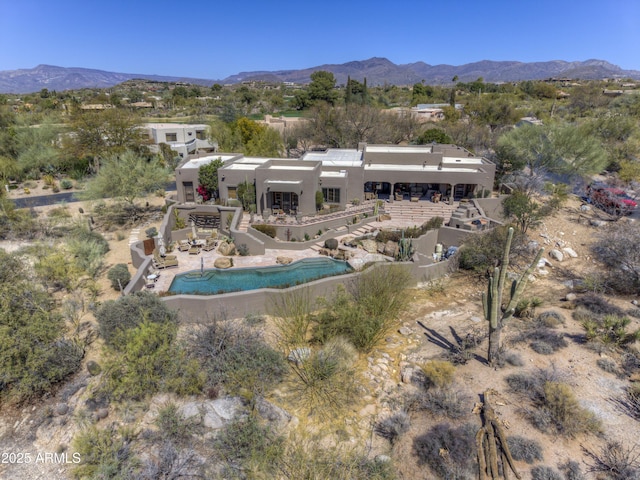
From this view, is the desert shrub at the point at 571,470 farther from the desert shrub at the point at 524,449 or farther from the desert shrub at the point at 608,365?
the desert shrub at the point at 608,365

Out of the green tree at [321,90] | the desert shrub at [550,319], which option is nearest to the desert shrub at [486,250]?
the desert shrub at [550,319]

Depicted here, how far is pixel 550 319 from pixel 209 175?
24833mm

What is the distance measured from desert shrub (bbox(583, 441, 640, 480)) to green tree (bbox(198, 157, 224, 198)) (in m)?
27.5

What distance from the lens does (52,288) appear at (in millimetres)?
18641

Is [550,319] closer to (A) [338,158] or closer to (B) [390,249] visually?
(B) [390,249]

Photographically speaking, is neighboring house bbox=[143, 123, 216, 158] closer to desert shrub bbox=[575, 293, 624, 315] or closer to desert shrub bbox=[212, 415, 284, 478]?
desert shrub bbox=[575, 293, 624, 315]

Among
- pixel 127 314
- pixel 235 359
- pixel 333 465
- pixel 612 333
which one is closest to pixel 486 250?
pixel 612 333

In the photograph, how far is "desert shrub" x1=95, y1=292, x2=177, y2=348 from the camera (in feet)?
44.0

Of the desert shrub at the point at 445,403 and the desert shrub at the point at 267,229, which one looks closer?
the desert shrub at the point at 445,403

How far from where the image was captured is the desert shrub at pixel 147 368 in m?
11.4

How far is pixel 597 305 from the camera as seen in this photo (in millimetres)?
16438

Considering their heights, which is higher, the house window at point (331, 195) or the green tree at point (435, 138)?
the green tree at point (435, 138)

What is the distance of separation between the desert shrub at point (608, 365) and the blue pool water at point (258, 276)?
1078 centimetres

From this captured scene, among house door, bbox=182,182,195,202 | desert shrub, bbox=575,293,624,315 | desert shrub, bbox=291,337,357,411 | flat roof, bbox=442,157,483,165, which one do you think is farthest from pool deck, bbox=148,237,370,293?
flat roof, bbox=442,157,483,165
